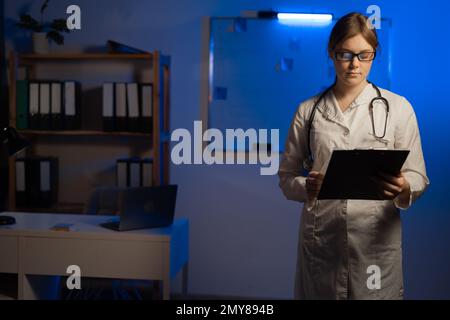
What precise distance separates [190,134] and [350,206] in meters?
1.85

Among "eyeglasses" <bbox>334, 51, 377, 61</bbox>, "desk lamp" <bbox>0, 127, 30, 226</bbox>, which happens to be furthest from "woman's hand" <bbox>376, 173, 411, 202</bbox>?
"desk lamp" <bbox>0, 127, 30, 226</bbox>

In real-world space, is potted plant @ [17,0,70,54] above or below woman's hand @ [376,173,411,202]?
above

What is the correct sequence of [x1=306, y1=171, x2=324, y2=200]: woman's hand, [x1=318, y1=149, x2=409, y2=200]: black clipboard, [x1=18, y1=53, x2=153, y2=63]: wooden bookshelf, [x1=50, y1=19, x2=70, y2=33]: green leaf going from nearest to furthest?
[x1=318, y1=149, x2=409, y2=200]: black clipboard → [x1=306, y1=171, x2=324, y2=200]: woman's hand → [x1=18, y1=53, x2=153, y2=63]: wooden bookshelf → [x1=50, y1=19, x2=70, y2=33]: green leaf

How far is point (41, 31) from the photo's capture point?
11.8ft

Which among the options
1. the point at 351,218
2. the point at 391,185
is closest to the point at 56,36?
the point at 351,218

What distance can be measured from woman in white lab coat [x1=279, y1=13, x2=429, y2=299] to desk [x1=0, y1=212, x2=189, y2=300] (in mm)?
829

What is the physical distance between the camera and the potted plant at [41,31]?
345cm

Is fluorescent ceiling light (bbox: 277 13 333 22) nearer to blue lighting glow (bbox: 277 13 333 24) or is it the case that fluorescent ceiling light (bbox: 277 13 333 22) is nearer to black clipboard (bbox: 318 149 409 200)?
blue lighting glow (bbox: 277 13 333 24)

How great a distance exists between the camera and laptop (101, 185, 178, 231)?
2.57 metres

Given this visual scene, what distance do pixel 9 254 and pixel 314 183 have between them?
1.50 metres

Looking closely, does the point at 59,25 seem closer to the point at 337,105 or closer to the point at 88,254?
the point at 88,254

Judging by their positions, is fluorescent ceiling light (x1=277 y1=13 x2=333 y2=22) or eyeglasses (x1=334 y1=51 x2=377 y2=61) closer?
eyeglasses (x1=334 y1=51 x2=377 y2=61)

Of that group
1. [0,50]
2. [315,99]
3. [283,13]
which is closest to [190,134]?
[283,13]

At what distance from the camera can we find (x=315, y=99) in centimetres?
195
